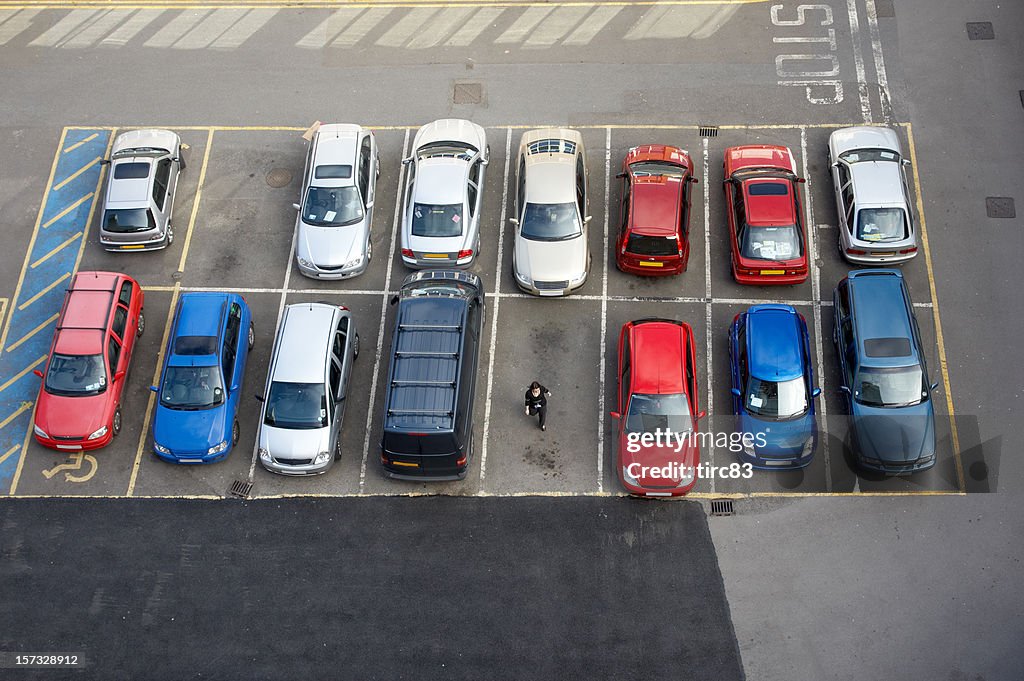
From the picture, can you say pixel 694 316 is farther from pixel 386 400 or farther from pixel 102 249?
pixel 102 249

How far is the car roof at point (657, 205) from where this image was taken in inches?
890

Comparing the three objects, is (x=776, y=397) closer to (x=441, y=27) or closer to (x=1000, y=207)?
(x=1000, y=207)

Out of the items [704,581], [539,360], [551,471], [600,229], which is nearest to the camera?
[704,581]

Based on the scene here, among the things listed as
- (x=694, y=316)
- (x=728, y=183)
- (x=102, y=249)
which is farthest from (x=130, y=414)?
(x=728, y=183)

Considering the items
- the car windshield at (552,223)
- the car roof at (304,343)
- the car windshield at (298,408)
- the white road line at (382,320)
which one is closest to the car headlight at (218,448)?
the car windshield at (298,408)

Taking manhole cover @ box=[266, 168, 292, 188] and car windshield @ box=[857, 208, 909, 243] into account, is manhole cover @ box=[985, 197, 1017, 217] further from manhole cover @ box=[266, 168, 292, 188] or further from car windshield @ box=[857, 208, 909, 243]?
manhole cover @ box=[266, 168, 292, 188]

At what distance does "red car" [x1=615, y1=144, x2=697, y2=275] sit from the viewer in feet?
74.2

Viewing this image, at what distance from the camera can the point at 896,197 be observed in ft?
74.7

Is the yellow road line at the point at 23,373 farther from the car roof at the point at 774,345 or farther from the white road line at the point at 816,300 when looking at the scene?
the white road line at the point at 816,300

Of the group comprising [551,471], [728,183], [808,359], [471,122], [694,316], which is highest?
[471,122]

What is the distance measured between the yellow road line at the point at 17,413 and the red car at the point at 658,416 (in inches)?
517

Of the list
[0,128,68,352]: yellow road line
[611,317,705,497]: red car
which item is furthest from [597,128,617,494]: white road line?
[0,128,68,352]: yellow road line

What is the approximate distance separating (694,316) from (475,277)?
5.16 metres

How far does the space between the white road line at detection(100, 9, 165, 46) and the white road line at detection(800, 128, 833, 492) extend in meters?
18.4
